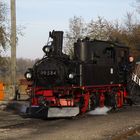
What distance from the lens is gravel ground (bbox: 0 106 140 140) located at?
1329 centimetres

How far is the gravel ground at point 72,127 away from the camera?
1329 centimetres

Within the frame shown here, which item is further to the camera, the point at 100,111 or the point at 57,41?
the point at 100,111

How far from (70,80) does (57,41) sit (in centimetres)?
184

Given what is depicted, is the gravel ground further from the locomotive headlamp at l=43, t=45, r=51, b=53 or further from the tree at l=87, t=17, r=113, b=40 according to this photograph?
the tree at l=87, t=17, r=113, b=40

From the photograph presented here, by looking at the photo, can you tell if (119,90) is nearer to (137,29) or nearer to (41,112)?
(41,112)

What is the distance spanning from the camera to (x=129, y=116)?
18938mm

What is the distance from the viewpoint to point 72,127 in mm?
15531

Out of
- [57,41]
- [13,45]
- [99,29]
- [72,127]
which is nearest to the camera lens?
[72,127]

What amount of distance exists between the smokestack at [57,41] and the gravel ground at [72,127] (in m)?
2.85

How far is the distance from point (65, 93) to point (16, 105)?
20.6 feet

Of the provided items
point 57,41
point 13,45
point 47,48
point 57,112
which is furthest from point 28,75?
point 13,45

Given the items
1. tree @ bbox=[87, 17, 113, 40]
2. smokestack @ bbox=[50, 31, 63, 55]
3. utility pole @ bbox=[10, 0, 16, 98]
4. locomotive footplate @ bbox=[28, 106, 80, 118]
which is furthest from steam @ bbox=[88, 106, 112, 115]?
Result: tree @ bbox=[87, 17, 113, 40]

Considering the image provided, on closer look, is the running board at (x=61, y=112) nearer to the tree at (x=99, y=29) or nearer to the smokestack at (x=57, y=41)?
the smokestack at (x=57, y=41)

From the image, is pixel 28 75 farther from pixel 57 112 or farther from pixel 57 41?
pixel 57 112
